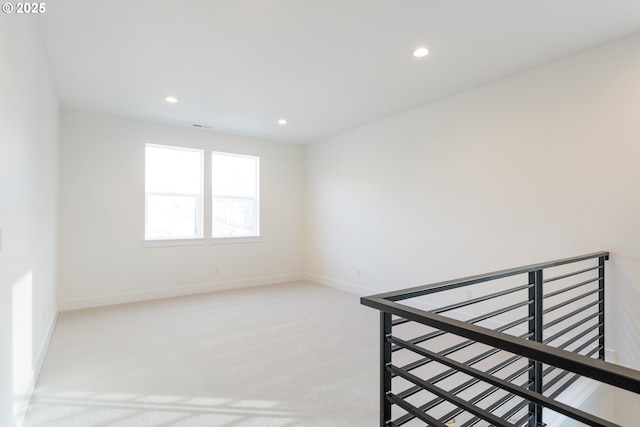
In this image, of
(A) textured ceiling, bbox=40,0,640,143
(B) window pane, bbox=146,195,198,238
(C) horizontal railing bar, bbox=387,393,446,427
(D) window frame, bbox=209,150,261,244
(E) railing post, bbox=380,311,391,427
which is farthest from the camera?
(D) window frame, bbox=209,150,261,244

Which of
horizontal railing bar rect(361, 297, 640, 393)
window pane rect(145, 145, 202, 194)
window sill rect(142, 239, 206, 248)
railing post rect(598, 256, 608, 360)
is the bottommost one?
railing post rect(598, 256, 608, 360)

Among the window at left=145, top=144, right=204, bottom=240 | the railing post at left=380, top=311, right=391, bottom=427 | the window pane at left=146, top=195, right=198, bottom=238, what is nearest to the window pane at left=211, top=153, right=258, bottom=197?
the window at left=145, top=144, right=204, bottom=240

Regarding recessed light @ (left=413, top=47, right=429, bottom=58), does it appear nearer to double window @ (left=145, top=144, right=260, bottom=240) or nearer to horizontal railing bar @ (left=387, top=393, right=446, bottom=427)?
horizontal railing bar @ (left=387, top=393, right=446, bottom=427)

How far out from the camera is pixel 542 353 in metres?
0.84

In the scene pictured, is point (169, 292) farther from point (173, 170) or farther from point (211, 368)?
point (211, 368)

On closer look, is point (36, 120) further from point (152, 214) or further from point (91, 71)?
point (152, 214)

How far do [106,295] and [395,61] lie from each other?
481 cm

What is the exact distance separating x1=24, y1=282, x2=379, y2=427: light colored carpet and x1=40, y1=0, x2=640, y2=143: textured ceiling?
2716 mm

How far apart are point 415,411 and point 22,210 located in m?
2.53

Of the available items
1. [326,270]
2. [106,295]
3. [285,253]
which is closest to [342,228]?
[326,270]

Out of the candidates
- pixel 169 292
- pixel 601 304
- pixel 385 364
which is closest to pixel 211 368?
pixel 385 364

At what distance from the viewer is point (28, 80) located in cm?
224

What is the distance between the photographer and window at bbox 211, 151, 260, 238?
5590mm

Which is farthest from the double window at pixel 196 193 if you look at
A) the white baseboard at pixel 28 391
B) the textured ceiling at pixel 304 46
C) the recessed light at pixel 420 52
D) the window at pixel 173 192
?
the recessed light at pixel 420 52
